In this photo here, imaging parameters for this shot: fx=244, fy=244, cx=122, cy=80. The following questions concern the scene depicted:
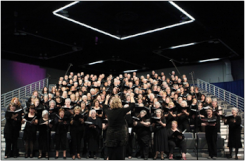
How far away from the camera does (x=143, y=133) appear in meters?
5.46

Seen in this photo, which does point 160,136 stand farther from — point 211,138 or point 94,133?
point 94,133

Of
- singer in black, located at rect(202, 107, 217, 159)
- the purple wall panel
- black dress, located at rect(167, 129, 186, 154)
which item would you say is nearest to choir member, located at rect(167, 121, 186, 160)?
black dress, located at rect(167, 129, 186, 154)

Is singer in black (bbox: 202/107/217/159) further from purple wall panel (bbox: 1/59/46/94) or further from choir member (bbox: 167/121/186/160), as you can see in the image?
purple wall panel (bbox: 1/59/46/94)

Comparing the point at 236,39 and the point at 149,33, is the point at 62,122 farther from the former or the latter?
the point at 236,39

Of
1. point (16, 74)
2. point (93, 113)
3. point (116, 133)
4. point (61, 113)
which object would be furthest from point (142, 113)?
point (16, 74)

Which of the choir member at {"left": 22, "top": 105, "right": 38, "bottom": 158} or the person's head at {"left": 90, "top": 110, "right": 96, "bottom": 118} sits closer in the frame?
the choir member at {"left": 22, "top": 105, "right": 38, "bottom": 158}

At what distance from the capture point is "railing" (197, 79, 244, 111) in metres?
11.3

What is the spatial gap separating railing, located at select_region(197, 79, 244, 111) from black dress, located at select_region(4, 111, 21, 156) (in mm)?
9096

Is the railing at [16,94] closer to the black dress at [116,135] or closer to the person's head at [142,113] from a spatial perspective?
the person's head at [142,113]

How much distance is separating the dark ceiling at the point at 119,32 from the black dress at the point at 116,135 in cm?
450

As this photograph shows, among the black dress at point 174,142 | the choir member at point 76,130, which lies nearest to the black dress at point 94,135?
the choir member at point 76,130

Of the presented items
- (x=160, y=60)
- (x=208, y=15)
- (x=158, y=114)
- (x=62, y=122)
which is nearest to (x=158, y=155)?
(x=158, y=114)

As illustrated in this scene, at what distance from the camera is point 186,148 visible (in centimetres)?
575

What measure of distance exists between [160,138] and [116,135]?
2.57 meters
